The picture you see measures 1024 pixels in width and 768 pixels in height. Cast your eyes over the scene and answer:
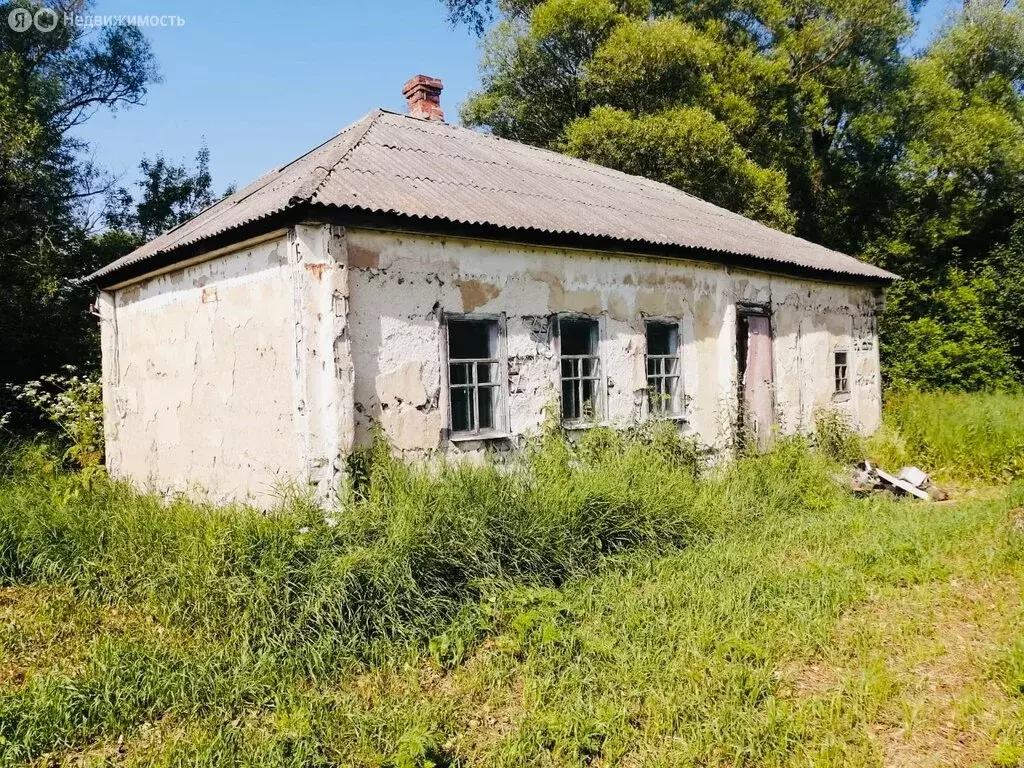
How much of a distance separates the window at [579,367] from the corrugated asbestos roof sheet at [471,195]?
3.57 feet

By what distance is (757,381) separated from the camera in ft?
34.3

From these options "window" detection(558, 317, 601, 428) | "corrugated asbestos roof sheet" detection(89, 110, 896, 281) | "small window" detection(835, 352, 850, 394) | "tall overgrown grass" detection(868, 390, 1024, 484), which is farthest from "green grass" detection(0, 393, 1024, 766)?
"small window" detection(835, 352, 850, 394)

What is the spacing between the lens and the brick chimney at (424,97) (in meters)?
11.2

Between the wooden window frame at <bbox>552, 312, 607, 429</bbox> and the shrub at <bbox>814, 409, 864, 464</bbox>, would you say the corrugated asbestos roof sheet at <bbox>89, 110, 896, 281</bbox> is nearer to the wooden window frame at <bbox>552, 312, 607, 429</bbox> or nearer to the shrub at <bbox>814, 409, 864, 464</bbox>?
the wooden window frame at <bbox>552, 312, 607, 429</bbox>

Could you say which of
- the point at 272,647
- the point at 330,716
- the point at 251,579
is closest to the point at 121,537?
the point at 251,579

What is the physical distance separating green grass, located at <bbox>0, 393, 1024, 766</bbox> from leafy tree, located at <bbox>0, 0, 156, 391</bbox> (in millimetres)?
7246

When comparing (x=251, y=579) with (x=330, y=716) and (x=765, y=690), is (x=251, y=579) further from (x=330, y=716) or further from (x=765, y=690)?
(x=765, y=690)

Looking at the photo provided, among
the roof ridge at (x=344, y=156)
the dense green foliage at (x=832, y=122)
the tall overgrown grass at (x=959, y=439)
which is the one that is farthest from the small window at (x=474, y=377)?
the dense green foliage at (x=832, y=122)

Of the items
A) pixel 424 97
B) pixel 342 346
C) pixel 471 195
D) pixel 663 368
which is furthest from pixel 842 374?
pixel 342 346

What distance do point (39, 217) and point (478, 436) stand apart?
12212 millimetres

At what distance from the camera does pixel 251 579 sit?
4820 millimetres

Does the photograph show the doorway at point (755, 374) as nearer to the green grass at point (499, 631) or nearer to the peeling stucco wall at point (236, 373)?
the green grass at point (499, 631)

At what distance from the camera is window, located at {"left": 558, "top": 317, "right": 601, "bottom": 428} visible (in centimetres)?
802

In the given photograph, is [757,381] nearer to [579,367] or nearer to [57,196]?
[579,367]
